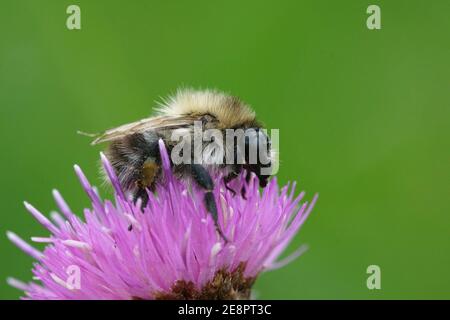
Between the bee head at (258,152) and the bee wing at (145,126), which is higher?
the bee wing at (145,126)

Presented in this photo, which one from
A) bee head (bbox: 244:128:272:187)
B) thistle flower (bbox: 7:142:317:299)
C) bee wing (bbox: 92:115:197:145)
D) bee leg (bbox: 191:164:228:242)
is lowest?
thistle flower (bbox: 7:142:317:299)

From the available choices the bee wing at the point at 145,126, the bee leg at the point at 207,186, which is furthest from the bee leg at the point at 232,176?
the bee wing at the point at 145,126

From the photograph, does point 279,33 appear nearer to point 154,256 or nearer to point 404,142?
point 404,142

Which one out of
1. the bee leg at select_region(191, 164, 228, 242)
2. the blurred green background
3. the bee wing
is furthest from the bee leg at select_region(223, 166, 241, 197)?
the blurred green background

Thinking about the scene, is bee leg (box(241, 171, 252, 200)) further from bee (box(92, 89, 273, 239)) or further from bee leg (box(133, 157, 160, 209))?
bee leg (box(133, 157, 160, 209))

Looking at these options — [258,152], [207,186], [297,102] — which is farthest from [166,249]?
[297,102]

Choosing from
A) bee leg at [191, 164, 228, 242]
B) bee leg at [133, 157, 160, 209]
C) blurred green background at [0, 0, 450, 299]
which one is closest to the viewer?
bee leg at [191, 164, 228, 242]

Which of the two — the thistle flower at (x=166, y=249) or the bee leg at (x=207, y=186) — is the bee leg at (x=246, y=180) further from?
the bee leg at (x=207, y=186)
